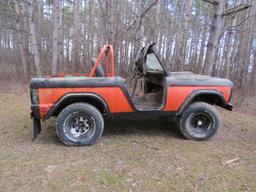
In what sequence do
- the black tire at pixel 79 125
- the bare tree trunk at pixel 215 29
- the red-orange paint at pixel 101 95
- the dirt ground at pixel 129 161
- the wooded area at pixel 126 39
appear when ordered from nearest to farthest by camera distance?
the dirt ground at pixel 129 161, the red-orange paint at pixel 101 95, the black tire at pixel 79 125, the bare tree trunk at pixel 215 29, the wooded area at pixel 126 39

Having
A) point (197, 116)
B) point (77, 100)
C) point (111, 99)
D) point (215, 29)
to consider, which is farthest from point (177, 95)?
point (215, 29)

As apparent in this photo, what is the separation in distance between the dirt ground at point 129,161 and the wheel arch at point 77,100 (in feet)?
1.89

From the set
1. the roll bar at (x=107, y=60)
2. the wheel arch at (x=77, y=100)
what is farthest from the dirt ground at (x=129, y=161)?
the roll bar at (x=107, y=60)

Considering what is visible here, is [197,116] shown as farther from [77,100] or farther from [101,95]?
[77,100]

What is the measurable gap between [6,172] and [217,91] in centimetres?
343

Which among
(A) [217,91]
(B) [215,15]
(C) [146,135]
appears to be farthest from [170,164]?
(B) [215,15]

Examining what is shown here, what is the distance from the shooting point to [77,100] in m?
3.29

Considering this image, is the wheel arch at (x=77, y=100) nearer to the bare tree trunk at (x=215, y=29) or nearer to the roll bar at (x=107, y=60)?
the roll bar at (x=107, y=60)

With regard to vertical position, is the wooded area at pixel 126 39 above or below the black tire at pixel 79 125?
above

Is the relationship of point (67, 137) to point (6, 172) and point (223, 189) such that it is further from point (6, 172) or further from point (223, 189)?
point (223, 189)

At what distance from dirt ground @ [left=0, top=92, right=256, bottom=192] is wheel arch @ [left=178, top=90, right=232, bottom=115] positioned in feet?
2.11

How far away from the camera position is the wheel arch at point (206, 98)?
339cm

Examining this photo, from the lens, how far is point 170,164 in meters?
2.70

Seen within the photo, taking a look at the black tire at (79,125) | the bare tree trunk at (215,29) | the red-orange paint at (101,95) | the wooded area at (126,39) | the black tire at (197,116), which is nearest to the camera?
the red-orange paint at (101,95)
